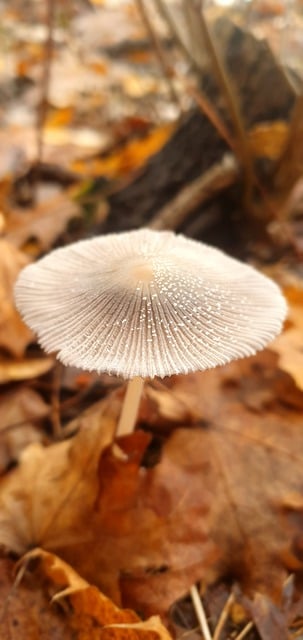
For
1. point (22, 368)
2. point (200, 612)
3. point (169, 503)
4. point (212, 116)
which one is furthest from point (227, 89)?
point (200, 612)

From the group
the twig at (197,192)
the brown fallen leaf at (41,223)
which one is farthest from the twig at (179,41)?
the brown fallen leaf at (41,223)

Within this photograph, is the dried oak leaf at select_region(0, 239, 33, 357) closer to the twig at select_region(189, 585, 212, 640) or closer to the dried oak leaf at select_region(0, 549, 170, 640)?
the dried oak leaf at select_region(0, 549, 170, 640)

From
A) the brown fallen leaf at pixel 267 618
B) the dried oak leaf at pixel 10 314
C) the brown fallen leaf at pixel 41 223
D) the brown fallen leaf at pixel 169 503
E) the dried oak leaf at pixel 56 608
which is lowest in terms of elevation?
the dried oak leaf at pixel 56 608

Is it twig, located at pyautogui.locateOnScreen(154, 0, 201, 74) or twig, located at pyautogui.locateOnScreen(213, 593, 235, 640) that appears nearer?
twig, located at pyautogui.locateOnScreen(213, 593, 235, 640)

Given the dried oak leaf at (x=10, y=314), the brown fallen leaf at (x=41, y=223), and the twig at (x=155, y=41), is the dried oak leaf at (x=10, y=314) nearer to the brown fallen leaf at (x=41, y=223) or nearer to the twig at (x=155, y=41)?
the brown fallen leaf at (x=41, y=223)

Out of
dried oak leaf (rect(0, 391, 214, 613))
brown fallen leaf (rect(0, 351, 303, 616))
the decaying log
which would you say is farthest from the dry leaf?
dried oak leaf (rect(0, 391, 214, 613))

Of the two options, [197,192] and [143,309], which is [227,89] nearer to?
[197,192]
